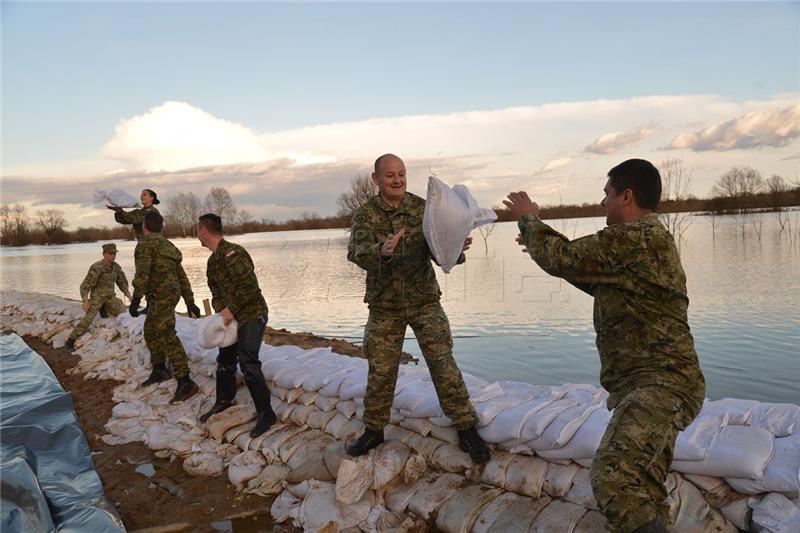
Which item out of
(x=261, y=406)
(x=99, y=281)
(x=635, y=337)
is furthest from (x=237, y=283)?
(x=99, y=281)

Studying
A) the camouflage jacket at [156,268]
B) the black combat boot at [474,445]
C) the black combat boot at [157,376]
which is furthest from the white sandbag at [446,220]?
the black combat boot at [157,376]

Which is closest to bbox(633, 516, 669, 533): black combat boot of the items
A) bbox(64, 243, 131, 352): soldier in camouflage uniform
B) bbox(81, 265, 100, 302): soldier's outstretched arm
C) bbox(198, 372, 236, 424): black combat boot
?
bbox(198, 372, 236, 424): black combat boot

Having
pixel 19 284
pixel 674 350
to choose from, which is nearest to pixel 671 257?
pixel 674 350

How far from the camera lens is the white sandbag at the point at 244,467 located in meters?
4.28

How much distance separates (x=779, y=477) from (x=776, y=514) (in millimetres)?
175

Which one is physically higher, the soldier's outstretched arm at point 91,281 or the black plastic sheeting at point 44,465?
the soldier's outstretched arm at point 91,281

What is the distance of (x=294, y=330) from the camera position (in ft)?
39.1

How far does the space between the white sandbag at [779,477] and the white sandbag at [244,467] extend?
3139mm

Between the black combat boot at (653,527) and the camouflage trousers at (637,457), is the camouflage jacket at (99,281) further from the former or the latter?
the black combat boot at (653,527)

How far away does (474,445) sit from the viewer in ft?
11.5

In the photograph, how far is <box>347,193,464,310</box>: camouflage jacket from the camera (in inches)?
137

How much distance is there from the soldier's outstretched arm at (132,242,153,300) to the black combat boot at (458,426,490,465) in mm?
4015

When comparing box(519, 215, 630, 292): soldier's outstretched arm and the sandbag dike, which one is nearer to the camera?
box(519, 215, 630, 292): soldier's outstretched arm

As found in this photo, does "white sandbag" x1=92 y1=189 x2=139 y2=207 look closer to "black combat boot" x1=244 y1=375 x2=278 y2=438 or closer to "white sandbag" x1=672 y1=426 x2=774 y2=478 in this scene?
"black combat boot" x1=244 y1=375 x2=278 y2=438
